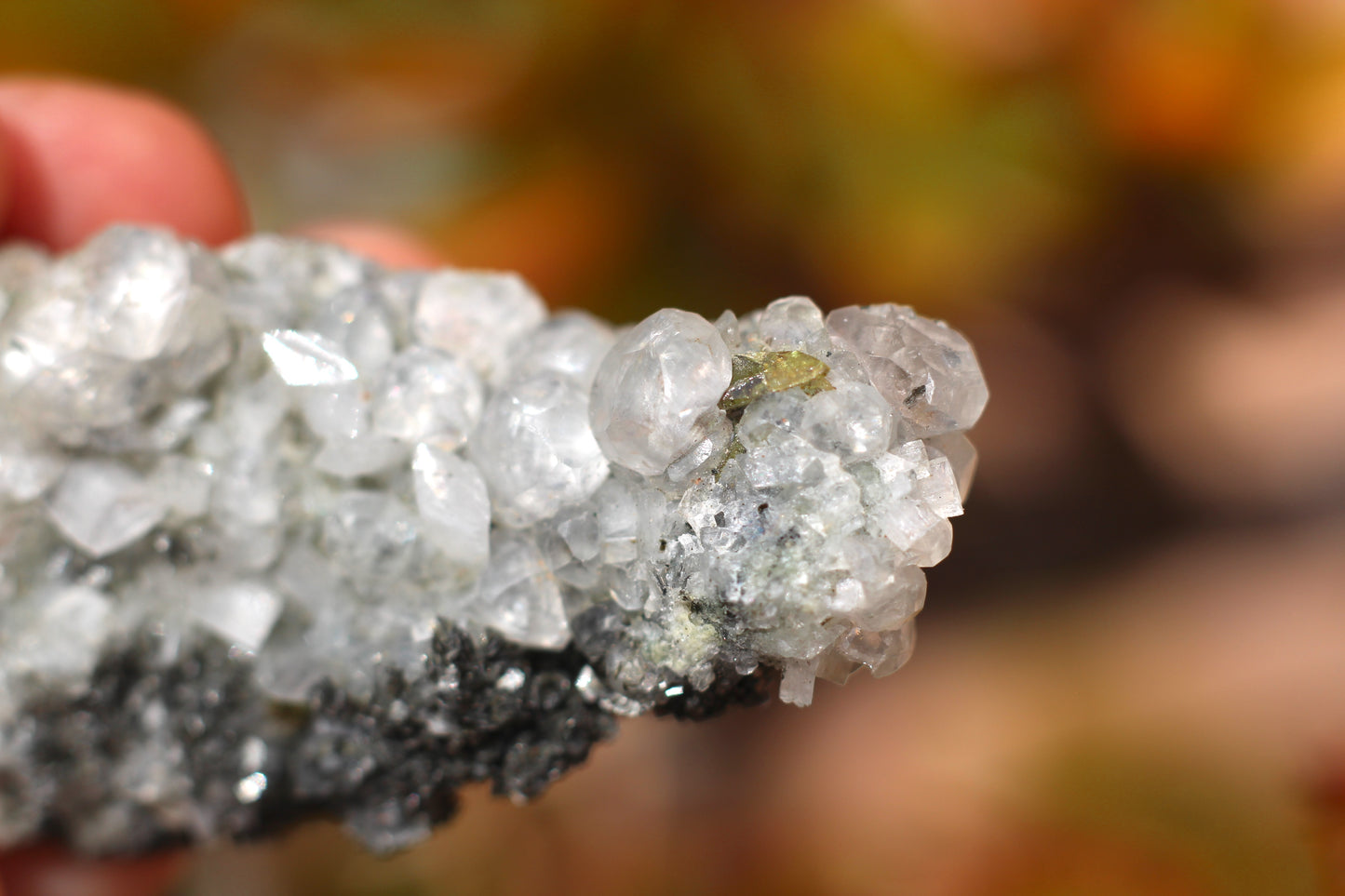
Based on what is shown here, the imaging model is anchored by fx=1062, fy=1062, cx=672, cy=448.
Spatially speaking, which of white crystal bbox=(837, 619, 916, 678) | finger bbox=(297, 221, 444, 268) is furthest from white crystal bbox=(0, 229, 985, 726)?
finger bbox=(297, 221, 444, 268)

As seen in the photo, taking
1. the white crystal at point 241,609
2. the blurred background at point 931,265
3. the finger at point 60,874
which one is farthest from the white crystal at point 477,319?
the blurred background at point 931,265

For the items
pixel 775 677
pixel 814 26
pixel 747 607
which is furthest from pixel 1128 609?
pixel 747 607

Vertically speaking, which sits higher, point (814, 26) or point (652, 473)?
point (814, 26)

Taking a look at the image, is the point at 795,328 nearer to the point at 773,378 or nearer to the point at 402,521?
the point at 773,378

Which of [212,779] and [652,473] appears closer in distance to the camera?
[652,473]

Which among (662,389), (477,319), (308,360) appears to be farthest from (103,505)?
(662,389)

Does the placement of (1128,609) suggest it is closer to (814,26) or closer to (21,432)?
(814,26)

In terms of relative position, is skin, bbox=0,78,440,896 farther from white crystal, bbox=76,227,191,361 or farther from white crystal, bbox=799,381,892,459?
white crystal, bbox=799,381,892,459
